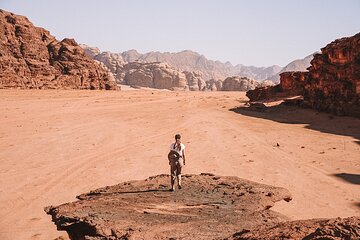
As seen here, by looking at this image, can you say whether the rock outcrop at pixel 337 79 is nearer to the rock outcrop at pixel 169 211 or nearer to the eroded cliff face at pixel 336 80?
Answer: the eroded cliff face at pixel 336 80

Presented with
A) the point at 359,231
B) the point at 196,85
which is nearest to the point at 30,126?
the point at 359,231

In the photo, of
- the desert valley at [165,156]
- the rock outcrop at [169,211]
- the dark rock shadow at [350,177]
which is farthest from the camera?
the dark rock shadow at [350,177]

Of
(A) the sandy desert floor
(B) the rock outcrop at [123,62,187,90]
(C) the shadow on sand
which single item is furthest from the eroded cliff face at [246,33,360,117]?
(B) the rock outcrop at [123,62,187,90]

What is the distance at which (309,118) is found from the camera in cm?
2353

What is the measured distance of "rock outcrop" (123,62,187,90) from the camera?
85375 millimetres

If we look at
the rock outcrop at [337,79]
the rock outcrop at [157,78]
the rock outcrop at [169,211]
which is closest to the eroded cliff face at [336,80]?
the rock outcrop at [337,79]

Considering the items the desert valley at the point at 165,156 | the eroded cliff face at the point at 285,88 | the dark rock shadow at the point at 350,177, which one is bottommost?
the dark rock shadow at the point at 350,177

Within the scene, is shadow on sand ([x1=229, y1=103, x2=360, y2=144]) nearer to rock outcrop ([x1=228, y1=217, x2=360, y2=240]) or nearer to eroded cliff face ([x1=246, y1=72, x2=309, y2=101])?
eroded cliff face ([x1=246, y1=72, x2=309, y2=101])

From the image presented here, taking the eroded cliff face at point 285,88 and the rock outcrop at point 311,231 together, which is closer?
the rock outcrop at point 311,231

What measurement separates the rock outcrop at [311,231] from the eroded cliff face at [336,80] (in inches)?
764

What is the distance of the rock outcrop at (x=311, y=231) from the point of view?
3.66m

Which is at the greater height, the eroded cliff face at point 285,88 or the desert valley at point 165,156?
the eroded cliff face at point 285,88

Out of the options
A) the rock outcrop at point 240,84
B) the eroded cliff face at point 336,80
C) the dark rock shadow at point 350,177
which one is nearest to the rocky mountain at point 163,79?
the rock outcrop at point 240,84

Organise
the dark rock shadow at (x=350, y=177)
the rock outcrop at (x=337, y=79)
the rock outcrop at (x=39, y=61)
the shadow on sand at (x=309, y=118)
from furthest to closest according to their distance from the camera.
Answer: the rock outcrop at (x=39, y=61), the rock outcrop at (x=337, y=79), the shadow on sand at (x=309, y=118), the dark rock shadow at (x=350, y=177)
